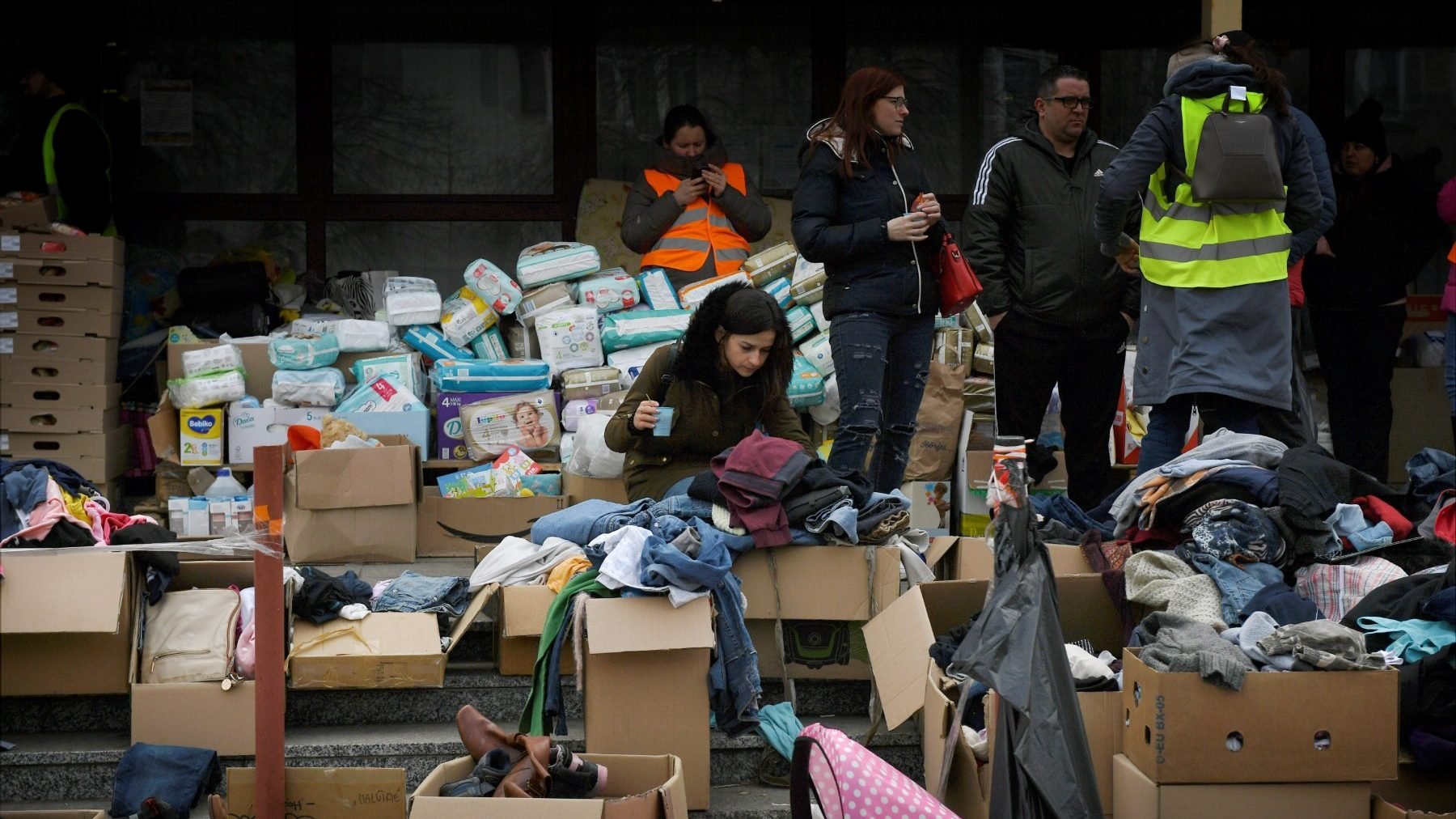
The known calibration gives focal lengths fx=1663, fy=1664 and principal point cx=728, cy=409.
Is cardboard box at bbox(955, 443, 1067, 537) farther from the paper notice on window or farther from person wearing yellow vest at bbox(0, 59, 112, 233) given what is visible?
the paper notice on window

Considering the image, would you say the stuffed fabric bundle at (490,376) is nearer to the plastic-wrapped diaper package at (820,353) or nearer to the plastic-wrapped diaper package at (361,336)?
the plastic-wrapped diaper package at (361,336)

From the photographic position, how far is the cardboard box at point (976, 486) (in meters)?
7.17

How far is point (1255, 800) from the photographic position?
13.2ft

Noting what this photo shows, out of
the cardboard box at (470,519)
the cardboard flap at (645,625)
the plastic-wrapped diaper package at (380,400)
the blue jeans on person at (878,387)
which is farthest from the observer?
the plastic-wrapped diaper package at (380,400)

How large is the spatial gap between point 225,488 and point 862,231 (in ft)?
10.3

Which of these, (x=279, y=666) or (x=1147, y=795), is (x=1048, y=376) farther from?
(x=279, y=666)

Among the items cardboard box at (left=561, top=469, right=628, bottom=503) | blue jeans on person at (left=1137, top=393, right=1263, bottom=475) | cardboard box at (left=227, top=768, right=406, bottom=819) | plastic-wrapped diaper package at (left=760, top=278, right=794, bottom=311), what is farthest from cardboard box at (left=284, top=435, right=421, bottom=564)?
blue jeans on person at (left=1137, top=393, right=1263, bottom=475)

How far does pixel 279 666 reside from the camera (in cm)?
Result: 415

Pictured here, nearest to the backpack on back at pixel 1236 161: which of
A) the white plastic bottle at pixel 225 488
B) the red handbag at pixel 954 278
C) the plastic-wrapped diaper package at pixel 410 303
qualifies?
the red handbag at pixel 954 278

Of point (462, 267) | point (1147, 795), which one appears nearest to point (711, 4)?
point (462, 267)

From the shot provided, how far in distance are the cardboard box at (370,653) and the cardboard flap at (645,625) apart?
59 cm

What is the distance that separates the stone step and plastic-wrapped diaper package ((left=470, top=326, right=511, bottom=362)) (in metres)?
2.97

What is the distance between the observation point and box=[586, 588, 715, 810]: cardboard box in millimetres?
4809

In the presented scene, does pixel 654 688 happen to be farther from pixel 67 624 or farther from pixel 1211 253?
pixel 1211 253
